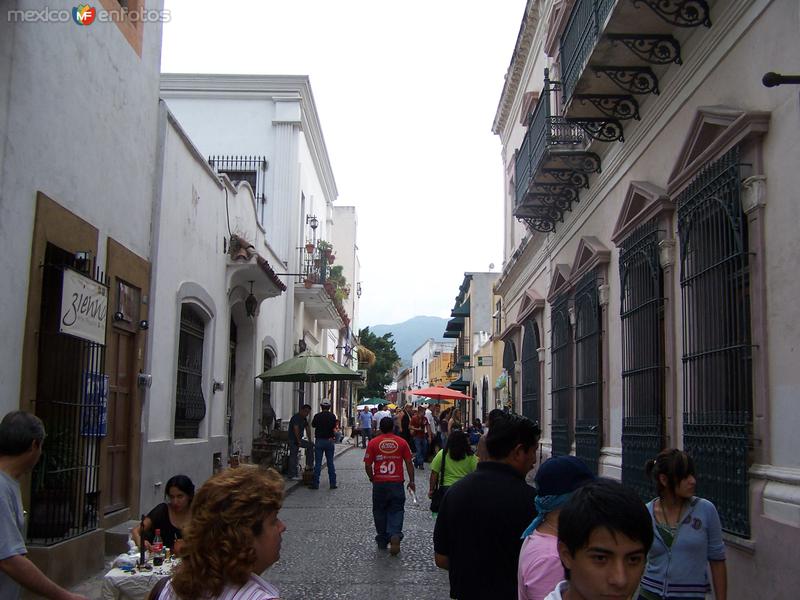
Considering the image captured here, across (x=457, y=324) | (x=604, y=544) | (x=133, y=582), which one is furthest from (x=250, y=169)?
(x=457, y=324)

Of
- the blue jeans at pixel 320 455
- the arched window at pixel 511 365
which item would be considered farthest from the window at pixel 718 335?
the arched window at pixel 511 365

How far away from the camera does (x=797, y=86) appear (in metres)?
6.20

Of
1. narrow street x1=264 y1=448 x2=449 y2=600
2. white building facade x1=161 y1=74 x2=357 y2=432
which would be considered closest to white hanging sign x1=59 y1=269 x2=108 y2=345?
narrow street x1=264 y1=448 x2=449 y2=600

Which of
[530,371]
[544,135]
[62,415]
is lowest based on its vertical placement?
[62,415]

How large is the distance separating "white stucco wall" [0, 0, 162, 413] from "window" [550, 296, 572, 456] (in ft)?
22.9

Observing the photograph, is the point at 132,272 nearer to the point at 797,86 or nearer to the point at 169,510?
the point at 169,510

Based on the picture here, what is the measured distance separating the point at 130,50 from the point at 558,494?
329 inches

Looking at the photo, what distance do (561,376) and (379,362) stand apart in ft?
182

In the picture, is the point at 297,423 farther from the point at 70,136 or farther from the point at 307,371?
the point at 70,136

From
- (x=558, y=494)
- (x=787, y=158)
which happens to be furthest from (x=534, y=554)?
(x=787, y=158)

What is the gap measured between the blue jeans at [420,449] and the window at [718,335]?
14932mm

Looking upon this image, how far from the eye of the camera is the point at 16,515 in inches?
157

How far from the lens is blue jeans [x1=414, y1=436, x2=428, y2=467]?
2271cm

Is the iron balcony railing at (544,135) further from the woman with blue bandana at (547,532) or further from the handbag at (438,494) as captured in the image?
the woman with blue bandana at (547,532)
